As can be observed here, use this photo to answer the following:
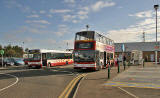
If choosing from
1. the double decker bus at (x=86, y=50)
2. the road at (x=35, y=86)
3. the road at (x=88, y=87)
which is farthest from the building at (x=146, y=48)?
the road at (x=35, y=86)

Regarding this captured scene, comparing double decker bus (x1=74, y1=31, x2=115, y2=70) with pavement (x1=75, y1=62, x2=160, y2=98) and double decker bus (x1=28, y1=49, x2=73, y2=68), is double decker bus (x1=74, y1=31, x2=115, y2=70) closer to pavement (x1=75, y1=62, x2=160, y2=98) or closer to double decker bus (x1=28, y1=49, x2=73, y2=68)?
pavement (x1=75, y1=62, x2=160, y2=98)

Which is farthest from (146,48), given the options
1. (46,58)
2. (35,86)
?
(35,86)

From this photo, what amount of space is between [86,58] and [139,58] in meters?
18.5

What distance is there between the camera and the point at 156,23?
2269cm

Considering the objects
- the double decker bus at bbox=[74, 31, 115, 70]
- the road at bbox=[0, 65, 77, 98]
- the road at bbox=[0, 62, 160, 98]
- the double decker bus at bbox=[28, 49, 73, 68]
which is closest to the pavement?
the road at bbox=[0, 62, 160, 98]

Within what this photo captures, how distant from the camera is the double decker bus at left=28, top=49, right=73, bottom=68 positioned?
76.6ft

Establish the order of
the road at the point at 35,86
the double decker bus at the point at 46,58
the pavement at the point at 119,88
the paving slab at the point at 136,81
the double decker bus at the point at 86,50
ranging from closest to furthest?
the pavement at the point at 119,88, the road at the point at 35,86, the paving slab at the point at 136,81, the double decker bus at the point at 86,50, the double decker bus at the point at 46,58

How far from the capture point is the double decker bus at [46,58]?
23359mm

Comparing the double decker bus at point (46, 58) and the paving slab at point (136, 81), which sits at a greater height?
the double decker bus at point (46, 58)

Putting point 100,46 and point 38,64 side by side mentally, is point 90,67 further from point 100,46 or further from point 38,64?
point 38,64

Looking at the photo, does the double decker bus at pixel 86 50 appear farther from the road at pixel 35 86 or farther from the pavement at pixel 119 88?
the pavement at pixel 119 88

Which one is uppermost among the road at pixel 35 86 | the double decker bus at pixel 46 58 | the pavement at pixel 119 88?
the double decker bus at pixel 46 58

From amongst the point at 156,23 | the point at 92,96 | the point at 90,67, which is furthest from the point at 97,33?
the point at 92,96

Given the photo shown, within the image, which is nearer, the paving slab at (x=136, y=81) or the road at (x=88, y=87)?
the road at (x=88, y=87)
